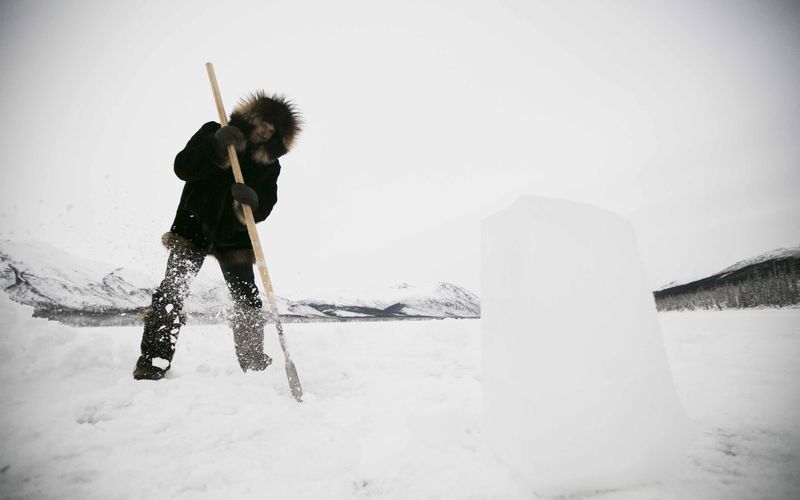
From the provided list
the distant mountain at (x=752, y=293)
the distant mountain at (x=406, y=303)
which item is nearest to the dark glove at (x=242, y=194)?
the distant mountain at (x=752, y=293)

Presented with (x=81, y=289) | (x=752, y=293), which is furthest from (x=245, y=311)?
(x=752, y=293)

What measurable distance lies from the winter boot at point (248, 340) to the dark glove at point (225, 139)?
1.63 metres

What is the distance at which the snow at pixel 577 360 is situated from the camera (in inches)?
44.6

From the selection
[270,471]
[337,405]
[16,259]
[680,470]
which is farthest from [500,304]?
[16,259]

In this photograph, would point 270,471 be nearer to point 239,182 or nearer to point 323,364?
point 323,364

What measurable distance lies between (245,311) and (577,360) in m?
3.07

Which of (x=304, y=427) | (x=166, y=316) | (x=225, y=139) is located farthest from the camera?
(x=225, y=139)

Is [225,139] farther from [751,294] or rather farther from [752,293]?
[752,293]

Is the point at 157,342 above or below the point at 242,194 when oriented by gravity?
below

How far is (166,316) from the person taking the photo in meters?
2.77

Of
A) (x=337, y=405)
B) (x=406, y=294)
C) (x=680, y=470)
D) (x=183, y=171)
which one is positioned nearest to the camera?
(x=680, y=470)

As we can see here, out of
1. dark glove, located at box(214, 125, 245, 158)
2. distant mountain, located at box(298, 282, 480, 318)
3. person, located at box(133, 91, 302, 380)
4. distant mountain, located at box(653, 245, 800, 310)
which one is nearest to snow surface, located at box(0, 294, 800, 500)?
person, located at box(133, 91, 302, 380)

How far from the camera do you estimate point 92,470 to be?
1.31m

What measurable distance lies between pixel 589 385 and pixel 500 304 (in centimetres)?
44
